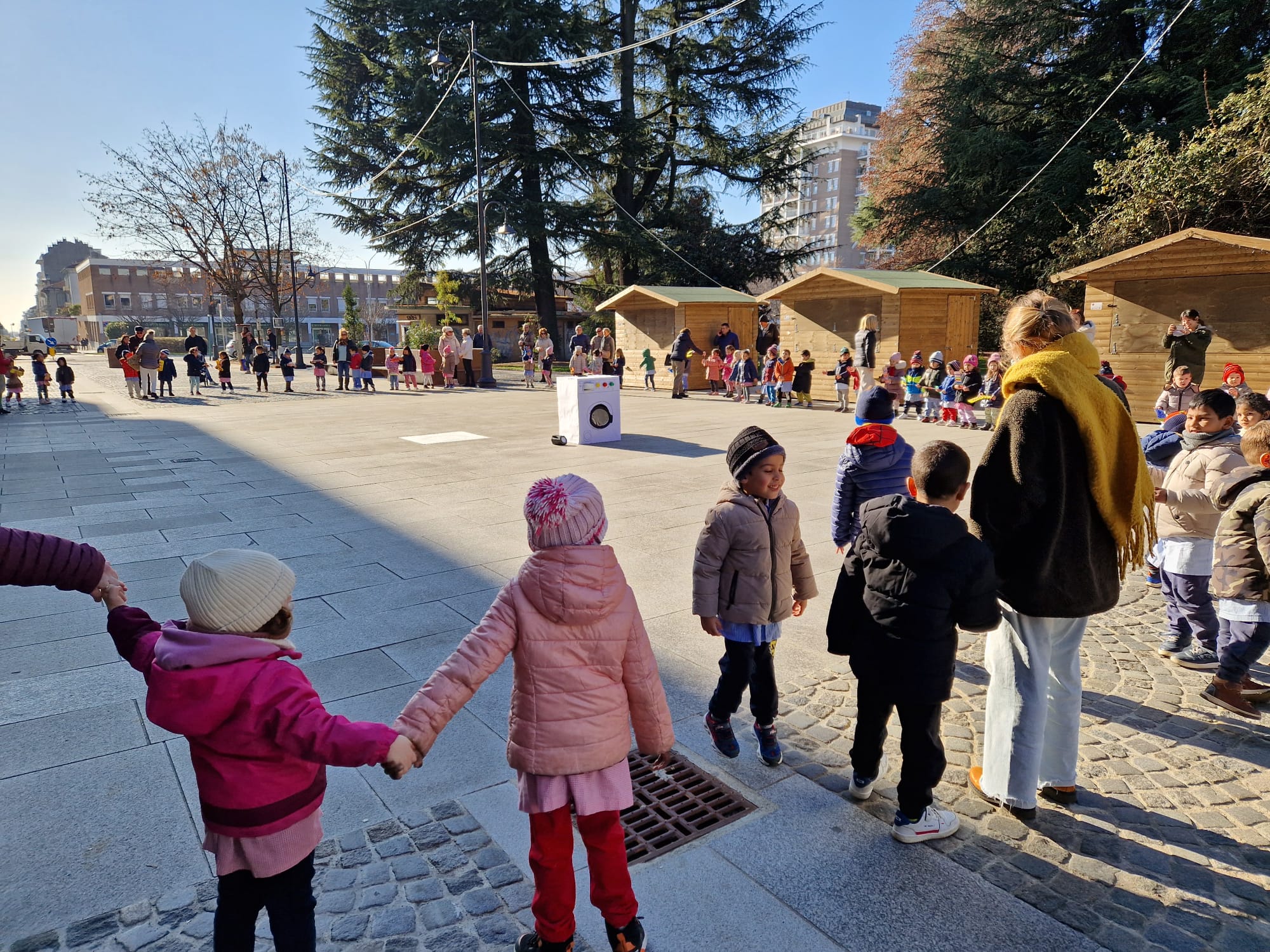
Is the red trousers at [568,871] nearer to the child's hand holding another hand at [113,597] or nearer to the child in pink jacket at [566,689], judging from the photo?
the child in pink jacket at [566,689]

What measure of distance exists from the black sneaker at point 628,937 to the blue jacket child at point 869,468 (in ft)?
7.75

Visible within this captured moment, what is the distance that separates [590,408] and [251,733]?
10.5 m

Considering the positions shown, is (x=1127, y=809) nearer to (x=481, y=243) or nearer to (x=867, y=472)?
(x=867, y=472)

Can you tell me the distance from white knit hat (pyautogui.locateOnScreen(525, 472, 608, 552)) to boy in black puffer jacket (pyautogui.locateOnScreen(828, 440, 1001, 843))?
3.78ft

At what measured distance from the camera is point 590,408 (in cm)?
1231

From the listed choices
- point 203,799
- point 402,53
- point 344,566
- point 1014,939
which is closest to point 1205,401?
point 1014,939

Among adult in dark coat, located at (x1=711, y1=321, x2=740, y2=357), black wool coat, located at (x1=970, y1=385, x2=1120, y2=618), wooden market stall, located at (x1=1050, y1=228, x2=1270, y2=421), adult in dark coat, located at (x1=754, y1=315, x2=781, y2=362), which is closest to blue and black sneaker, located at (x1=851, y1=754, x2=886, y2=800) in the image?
black wool coat, located at (x1=970, y1=385, x2=1120, y2=618)

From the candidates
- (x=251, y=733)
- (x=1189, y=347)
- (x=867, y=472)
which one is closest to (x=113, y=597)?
(x=251, y=733)

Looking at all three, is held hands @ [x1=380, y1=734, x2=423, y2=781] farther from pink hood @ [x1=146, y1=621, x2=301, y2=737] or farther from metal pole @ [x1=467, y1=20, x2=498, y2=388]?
metal pole @ [x1=467, y1=20, x2=498, y2=388]

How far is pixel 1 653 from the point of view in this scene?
14.8 ft

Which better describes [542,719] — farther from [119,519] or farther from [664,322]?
[664,322]

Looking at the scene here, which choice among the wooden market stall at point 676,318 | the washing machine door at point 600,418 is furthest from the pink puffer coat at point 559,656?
the wooden market stall at point 676,318

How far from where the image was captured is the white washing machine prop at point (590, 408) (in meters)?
12.2

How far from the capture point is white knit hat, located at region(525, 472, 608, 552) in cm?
221
